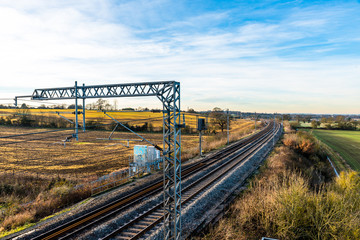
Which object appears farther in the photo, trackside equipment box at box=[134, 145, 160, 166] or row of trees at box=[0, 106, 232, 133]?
row of trees at box=[0, 106, 232, 133]

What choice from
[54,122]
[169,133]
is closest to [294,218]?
[169,133]

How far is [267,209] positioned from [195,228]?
13.3 feet

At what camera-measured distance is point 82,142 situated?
5194 centimetres

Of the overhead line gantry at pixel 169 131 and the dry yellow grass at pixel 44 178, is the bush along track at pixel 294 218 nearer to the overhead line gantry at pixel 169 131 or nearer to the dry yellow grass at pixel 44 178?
the overhead line gantry at pixel 169 131

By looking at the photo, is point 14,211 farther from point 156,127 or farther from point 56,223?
point 156,127

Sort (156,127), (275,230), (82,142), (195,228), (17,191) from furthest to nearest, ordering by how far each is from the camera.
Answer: (156,127) → (82,142) → (17,191) → (195,228) → (275,230)

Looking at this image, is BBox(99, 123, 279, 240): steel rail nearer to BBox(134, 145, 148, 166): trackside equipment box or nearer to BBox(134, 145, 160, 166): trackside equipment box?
BBox(134, 145, 160, 166): trackside equipment box

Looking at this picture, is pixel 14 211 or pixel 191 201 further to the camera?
pixel 191 201

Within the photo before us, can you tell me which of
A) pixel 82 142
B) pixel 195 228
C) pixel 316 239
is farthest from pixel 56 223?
pixel 82 142

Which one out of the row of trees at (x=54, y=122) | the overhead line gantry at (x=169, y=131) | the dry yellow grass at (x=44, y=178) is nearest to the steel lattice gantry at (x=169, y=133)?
the overhead line gantry at (x=169, y=131)

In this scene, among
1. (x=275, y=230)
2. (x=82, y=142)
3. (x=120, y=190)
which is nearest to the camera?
(x=275, y=230)

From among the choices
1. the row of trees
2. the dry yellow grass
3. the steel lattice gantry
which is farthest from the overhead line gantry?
the row of trees

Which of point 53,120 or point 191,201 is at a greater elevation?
point 53,120

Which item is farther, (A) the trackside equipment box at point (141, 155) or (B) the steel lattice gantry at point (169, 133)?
(A) the trackside equipment box at point (141, 155)
